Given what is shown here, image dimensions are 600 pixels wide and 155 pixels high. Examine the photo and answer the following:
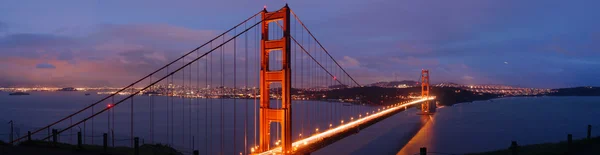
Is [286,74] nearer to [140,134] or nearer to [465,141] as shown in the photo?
[465,141]

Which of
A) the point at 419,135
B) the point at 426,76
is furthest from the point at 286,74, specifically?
the point at 426,76

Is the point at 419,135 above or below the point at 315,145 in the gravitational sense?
below

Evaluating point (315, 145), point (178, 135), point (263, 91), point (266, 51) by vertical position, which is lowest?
point (178, 135)

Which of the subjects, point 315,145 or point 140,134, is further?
point 140,134

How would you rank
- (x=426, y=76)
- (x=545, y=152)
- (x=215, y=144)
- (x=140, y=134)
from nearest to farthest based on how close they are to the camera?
(x=545, y=152), (x=215, y=144), (x=140, y=134), (x=426, y=76)

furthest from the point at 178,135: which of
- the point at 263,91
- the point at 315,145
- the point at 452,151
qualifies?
the point at 263,91

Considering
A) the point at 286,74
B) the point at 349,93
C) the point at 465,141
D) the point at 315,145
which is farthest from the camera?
the point at 349,93

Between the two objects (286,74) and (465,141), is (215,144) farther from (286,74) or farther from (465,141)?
(286,74)
